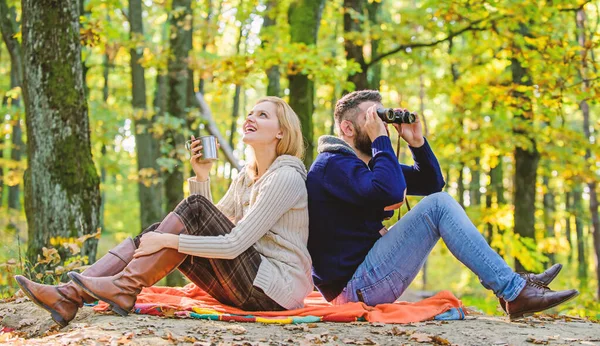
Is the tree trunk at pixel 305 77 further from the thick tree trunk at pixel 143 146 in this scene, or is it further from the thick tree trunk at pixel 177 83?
the thick tree trunk at pixel 143 146

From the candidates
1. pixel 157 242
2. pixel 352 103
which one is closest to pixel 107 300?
pixel 157 242

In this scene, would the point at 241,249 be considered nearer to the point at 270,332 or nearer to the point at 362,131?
the point at 270,332

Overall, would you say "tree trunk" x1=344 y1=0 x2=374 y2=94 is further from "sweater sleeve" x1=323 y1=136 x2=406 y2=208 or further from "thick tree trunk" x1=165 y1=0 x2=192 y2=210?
"sweater sleeve" x1=323 y1=136 x2=406 y2=208

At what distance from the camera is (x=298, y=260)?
4281 mm

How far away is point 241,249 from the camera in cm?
402

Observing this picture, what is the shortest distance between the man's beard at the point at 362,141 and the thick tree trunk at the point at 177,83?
22.1 feet

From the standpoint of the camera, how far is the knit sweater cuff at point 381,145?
14.1 ft

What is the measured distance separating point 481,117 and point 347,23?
3.82 m

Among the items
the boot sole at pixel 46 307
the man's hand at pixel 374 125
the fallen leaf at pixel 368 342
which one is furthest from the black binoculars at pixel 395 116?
the boot sole at pixel 46 307

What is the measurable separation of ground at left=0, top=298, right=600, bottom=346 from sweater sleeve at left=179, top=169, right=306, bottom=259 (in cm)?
46

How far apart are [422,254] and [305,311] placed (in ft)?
2.87

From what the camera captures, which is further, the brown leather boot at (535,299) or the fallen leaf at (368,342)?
the brown leather boot at (535,299)

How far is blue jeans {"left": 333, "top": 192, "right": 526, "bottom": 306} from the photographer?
161 inches

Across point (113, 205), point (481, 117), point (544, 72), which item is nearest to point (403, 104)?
point (481, 117)
